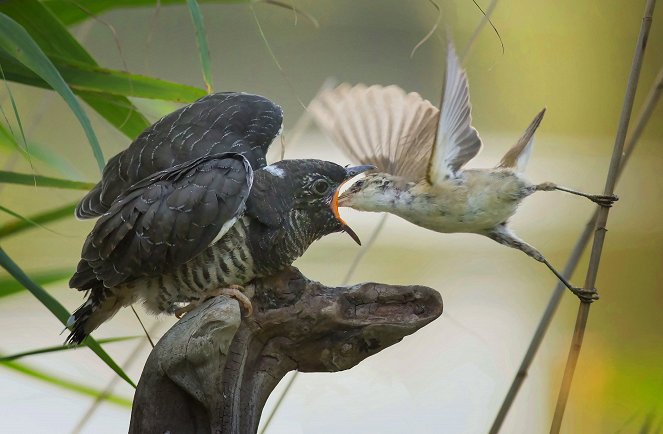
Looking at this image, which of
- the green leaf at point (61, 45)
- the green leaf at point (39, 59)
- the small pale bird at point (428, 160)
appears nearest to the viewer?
the green leaf at point (39, 59)

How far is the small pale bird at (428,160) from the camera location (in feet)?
4.63

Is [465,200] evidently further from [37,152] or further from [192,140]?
[37,152]

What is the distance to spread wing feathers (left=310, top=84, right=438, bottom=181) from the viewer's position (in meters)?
1.59

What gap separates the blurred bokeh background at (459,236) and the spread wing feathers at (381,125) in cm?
52

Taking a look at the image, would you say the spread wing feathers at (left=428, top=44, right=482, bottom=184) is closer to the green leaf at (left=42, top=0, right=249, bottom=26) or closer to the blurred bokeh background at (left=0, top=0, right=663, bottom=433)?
the green leaf at (left=42, top=0, right=249, bottom=26)

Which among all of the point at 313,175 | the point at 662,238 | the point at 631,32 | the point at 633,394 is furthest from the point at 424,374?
the point at 313,175

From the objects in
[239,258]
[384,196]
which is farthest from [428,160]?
[239,258]

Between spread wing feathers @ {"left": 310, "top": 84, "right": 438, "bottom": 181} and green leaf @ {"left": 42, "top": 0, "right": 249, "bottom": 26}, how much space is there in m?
0.45

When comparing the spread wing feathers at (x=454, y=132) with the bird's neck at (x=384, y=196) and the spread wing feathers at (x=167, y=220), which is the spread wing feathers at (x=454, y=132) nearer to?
the bird's neck at (x=384, y=196)

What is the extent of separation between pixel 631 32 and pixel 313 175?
138 centimetres

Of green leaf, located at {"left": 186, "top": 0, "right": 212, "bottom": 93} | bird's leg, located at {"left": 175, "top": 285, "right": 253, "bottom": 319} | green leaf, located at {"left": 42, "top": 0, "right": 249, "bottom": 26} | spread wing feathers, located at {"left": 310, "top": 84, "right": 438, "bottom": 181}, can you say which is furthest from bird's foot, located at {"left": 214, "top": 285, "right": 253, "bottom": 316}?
spread wing feathers, located at {"left": 310, "top": 84, "right": 438, "bottom": 181}

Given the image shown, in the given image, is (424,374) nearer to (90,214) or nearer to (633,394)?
(633,394)

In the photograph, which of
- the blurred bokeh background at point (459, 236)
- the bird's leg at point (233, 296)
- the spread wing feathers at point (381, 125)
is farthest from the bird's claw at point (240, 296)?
the blurred bokeh background at point (459, 236)

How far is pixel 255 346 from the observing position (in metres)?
1.12
